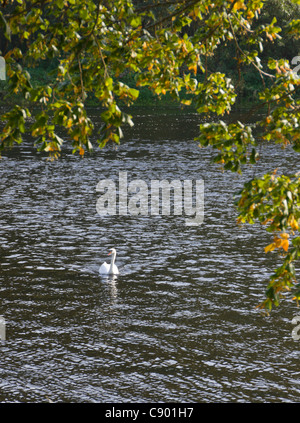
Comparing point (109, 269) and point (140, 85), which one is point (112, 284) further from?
point (140, 85)

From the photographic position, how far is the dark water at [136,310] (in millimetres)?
14914

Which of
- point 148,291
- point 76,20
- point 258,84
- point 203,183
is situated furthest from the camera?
point 258,84

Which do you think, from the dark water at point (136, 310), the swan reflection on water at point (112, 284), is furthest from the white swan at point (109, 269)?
the dark water at point (136, 310)

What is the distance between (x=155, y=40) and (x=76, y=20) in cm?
140

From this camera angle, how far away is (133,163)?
44156 mm

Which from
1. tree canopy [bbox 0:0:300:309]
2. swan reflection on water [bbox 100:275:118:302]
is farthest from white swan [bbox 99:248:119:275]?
tree canopy [bbox 0:0:300:309]

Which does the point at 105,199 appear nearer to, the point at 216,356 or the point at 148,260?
the point at 148,260

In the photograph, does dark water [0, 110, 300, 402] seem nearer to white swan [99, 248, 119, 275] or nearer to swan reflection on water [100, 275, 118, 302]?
swan reflection on water [100, 275, 118, 302]

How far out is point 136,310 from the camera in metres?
19.4

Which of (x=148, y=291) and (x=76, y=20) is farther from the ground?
(x=76, y=20)

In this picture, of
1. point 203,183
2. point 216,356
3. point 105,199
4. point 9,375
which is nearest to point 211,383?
point 216,356

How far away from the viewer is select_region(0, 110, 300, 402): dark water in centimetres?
1491

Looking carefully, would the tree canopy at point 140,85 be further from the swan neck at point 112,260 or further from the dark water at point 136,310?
the swan neck at point 112,260

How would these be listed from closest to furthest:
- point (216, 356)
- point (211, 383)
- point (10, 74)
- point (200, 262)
Answer: point (10, 74) → point (211, 383) → point (216, 356) → point (200, 262)
